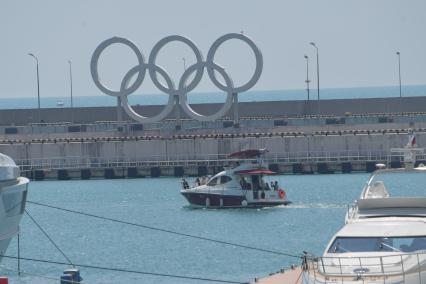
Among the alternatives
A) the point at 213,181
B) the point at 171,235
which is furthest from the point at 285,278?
the point at 213,181

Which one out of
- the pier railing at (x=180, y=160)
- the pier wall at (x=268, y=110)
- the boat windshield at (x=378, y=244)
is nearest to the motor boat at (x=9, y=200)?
the boat windshield at (x=378, y=244)

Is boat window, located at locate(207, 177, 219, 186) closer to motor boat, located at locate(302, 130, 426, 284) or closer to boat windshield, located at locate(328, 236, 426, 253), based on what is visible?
motor boat, located at locate(302, 130, 426, 284)

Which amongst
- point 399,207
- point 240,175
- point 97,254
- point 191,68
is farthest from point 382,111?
point 399,207

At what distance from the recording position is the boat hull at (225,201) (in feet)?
226

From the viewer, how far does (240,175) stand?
225 ft

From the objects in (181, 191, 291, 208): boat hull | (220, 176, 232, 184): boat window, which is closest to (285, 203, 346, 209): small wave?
(181, 191, 291, 208): boat hull

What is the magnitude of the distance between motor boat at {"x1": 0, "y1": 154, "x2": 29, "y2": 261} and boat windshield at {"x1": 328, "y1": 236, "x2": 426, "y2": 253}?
10.5 metres

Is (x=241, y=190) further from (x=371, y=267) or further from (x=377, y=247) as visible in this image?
(x=371, y=267)

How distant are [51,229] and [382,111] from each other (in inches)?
2860

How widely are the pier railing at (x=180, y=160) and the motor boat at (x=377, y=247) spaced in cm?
6790

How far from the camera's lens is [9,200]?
35.4m

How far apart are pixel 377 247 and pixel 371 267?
1.12 metres

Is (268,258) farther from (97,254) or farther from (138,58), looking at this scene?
(138,58)

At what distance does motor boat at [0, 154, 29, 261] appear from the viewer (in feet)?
114
